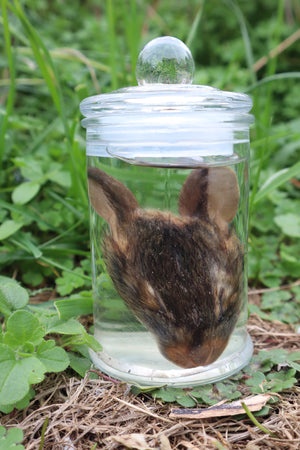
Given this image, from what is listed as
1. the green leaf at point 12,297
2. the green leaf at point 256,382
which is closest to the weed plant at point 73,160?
the green leaf at point 12,297

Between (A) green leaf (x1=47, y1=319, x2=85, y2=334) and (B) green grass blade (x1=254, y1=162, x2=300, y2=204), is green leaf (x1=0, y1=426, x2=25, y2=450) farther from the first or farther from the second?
(B) green grass blade (x1=254, y1=162, x2=300, y2=204)

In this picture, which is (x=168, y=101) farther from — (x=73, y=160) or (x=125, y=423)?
(x=125, y=423)

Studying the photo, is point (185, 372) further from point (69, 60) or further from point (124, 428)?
point (69, 60)

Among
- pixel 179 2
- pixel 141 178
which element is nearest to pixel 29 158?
pixel 141 178

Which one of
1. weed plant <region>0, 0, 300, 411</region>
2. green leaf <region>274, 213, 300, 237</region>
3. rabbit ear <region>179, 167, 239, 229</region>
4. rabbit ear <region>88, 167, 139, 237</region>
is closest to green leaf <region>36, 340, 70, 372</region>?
weed plant <region>0, 0, 300, 411</region>

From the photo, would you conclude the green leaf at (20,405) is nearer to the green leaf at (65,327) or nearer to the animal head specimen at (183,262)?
the green leaf at (65,327)

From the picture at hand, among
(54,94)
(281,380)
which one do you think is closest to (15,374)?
(281,380)
